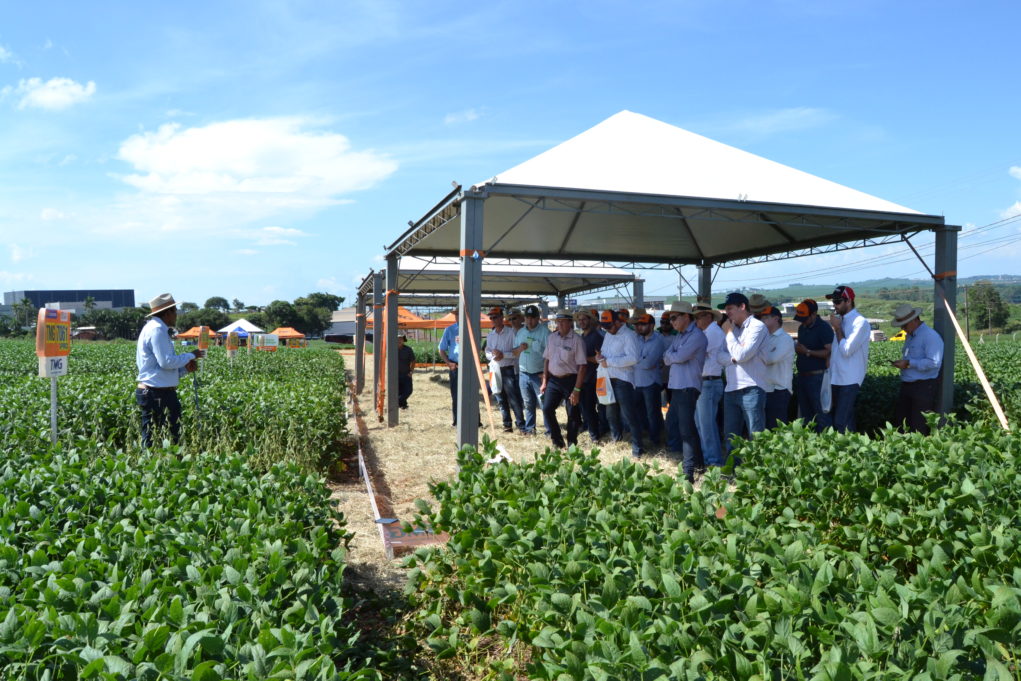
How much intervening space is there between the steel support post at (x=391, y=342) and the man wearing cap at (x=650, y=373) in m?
4.82

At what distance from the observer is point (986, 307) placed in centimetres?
7700

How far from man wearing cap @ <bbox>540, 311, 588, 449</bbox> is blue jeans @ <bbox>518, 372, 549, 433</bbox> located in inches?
48.5

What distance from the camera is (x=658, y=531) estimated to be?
3.30m

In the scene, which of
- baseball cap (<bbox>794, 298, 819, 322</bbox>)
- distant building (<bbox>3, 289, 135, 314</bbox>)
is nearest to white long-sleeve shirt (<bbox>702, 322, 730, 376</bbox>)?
baseball cap (<bbox>794, 298, 819, 322</bbox>)

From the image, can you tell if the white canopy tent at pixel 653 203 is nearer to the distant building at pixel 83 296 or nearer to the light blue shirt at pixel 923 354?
the light blue shirt at pixel 923 354

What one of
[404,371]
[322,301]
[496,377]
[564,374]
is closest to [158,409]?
[564,374]

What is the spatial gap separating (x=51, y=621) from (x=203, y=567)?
634mm

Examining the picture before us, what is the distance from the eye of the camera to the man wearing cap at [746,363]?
7402 mm

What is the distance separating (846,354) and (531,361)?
4742 millimetres

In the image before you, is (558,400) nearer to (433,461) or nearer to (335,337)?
(433,461)

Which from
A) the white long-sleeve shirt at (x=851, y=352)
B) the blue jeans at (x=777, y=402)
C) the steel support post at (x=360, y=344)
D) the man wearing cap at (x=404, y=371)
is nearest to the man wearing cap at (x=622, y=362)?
the blue jeans at (x=777, y=402)

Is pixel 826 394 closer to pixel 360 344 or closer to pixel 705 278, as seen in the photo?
pixel 705 278

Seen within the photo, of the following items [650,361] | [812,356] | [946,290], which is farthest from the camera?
[946,290]

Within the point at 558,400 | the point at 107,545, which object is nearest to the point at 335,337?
the point at 558,400
